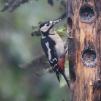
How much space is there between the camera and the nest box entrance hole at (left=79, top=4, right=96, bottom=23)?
7.82 m

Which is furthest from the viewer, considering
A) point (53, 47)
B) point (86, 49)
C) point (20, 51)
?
point (20, 51)

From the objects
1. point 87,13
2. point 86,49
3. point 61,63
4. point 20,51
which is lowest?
point 20,51

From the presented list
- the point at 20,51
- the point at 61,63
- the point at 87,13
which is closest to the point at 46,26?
the point at 61,63

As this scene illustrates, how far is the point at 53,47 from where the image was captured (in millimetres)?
9125

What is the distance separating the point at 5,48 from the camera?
12242mm

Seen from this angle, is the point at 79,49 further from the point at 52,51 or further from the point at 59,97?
the point at 59,97

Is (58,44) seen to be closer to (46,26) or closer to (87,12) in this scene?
(46,26)

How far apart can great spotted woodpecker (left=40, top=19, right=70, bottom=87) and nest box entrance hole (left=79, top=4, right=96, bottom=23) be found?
77cm

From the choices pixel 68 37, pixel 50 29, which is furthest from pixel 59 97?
pixel 68 37

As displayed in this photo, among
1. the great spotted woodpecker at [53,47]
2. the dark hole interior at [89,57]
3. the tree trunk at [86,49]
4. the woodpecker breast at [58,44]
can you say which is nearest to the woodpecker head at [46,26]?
the great spotted woodpecker at [53,47]

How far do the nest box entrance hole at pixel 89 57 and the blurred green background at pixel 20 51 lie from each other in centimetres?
350

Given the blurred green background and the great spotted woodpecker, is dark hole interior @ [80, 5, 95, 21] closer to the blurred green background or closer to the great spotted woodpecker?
the great spotted woodpecker

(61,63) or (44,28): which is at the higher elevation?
(44,28)

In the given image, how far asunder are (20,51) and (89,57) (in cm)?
409
